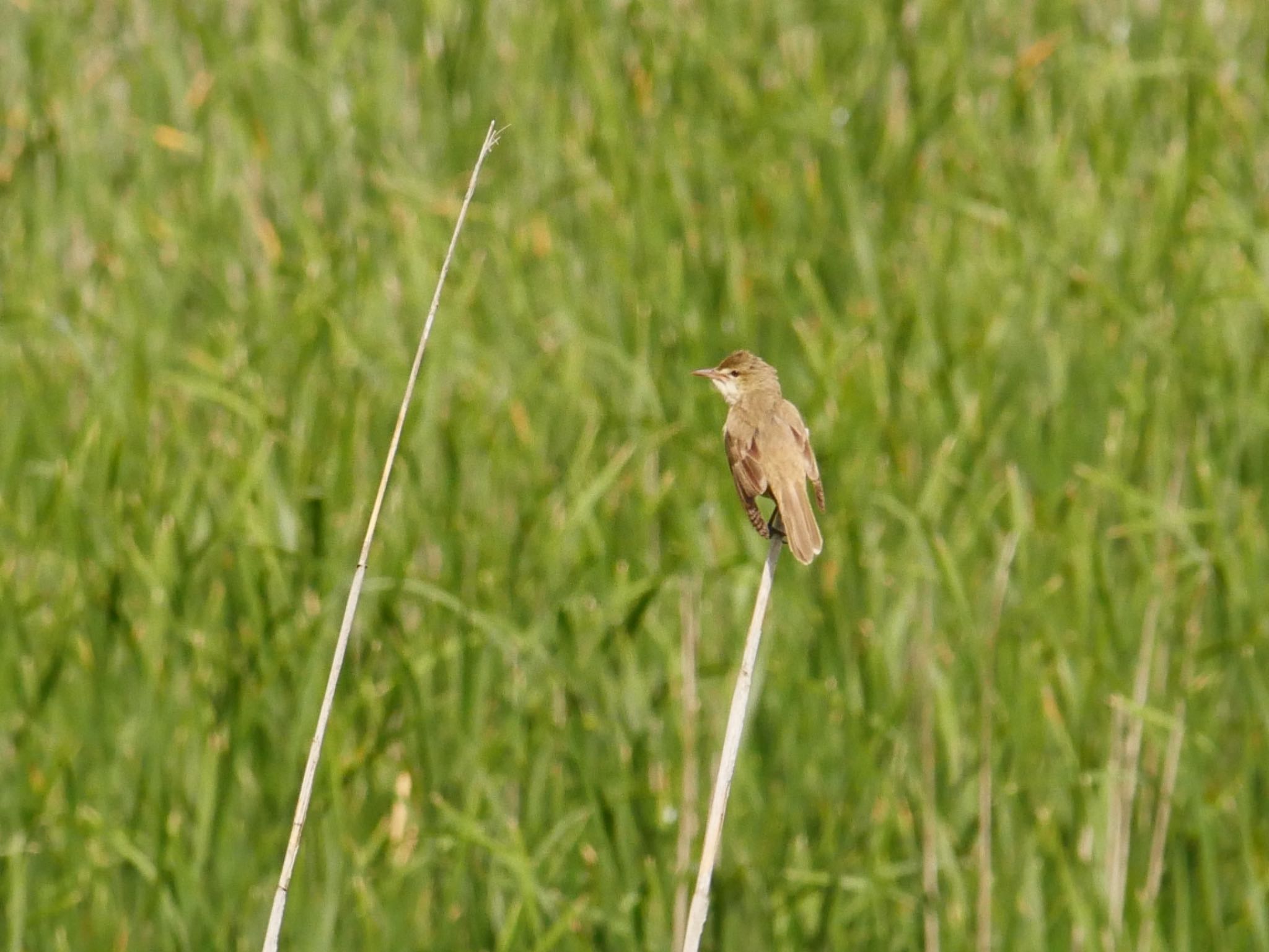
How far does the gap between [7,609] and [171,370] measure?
3.73ft

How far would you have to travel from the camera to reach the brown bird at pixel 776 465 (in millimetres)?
2426

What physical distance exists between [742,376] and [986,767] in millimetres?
802

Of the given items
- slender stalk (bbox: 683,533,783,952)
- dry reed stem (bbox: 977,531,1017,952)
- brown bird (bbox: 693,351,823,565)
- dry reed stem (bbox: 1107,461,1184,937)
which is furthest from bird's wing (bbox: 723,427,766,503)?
dry reed stem (bbox: 1107,461,1184,937)

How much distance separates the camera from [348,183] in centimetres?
517

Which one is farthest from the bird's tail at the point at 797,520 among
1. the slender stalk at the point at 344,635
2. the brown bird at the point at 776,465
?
the slender stalk at the point at 344,635

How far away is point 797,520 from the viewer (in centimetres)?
244

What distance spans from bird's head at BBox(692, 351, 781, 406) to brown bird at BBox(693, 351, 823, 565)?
0.08 meters

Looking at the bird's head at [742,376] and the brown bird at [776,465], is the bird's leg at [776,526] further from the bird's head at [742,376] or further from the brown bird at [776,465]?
the bird's head at [742,376]

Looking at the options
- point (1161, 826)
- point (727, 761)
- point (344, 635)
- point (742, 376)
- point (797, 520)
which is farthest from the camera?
point (1161, 826)

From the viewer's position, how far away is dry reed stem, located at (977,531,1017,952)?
3.09 metres

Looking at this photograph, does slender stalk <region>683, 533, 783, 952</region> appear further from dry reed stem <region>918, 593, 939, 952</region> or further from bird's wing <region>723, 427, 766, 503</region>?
dry reed stem <region>918, 593, 939, 952</region>

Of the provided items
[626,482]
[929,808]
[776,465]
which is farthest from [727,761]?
[626,482]

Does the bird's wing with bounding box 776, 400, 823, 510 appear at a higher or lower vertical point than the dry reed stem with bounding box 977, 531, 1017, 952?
higher

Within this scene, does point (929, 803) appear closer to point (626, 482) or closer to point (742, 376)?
point (742, 376)
